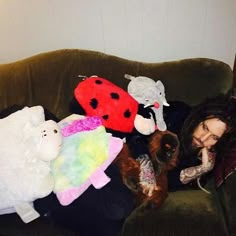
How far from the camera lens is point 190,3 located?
1.74 meters

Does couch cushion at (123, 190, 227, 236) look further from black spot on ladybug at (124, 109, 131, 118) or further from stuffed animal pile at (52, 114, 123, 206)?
black spot on ladybug at (124, 109, 131, 118)

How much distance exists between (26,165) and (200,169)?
74 cm

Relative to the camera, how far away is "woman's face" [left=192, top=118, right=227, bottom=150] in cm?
136

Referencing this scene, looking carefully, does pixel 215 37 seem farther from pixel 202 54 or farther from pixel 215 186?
pixel 215 186

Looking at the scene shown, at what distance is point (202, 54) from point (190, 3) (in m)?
0.31

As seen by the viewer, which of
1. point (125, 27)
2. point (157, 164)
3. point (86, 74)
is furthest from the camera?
point (125, 27)

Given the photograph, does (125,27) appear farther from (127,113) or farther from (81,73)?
(127,113)

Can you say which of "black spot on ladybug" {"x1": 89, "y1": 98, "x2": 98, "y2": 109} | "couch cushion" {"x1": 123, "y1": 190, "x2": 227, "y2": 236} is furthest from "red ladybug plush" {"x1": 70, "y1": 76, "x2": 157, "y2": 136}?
"couch cushion" {"x1": 123, "y1": 190, "x2": 227, "y2": 236}

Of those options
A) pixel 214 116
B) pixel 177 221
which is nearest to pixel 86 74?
pixel 214 116

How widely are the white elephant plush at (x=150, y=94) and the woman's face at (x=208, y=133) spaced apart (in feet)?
0.52

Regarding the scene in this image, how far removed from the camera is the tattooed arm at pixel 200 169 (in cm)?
141

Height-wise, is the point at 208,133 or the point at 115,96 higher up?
the point at 115,96

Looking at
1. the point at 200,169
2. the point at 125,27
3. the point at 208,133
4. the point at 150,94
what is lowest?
the point at 200,169

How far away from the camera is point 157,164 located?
1420 mm
